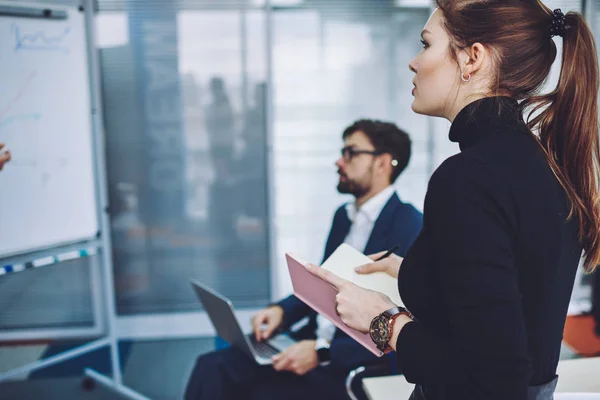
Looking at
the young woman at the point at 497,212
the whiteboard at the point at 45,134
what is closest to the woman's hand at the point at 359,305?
the young woman at the point at 497,212

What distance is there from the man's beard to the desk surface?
989 millimetres

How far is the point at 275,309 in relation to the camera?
193 cm

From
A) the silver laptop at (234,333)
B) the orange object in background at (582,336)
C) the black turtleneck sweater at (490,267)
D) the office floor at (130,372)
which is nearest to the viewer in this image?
the black turtleneck sweater at (490,267)

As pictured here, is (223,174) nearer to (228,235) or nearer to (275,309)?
(228,235)

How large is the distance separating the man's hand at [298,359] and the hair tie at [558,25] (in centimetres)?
123

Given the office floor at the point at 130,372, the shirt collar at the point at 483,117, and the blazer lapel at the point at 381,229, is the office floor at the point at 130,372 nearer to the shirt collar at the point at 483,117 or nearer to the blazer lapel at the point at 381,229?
the blazer lapel at the point at 381,229

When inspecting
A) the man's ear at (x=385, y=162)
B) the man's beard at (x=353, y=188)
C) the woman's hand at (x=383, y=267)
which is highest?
the man's ear at (x=385, y=162)

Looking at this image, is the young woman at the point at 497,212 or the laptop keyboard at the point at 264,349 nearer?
the young woman at the point at 497,212

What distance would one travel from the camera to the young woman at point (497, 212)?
26.1 inches

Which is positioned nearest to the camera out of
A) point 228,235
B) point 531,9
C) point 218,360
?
point 531,9

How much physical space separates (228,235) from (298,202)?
→ 53cm

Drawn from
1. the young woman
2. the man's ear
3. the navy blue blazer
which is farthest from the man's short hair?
the young woman

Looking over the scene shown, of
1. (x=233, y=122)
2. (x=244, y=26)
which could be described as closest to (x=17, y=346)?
(x=233, y=122)

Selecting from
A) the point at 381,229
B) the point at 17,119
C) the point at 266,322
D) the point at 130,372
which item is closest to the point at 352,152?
the point at 381,229
